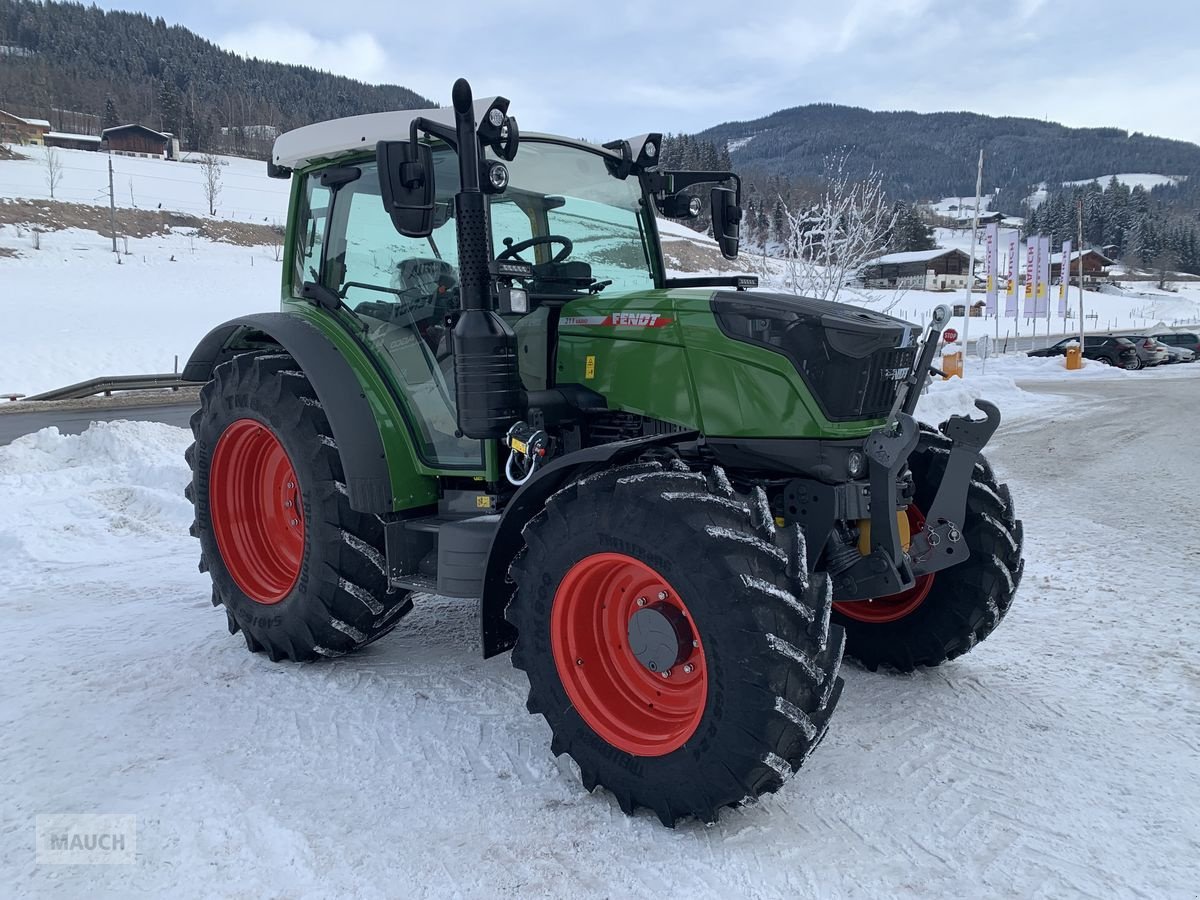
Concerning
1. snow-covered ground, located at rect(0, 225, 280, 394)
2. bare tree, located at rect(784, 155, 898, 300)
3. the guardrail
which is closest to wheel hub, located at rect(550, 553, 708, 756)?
the guardrail

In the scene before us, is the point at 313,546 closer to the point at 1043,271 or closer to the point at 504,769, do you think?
the point at 504,769

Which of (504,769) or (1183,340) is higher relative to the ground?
(1183,340)

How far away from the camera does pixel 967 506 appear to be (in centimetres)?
385

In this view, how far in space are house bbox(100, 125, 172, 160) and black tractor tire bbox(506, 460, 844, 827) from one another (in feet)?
351

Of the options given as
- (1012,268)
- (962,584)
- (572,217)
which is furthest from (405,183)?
(1012,268)

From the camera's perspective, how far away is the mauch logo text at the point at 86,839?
2.68m

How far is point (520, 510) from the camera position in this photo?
3.27 m

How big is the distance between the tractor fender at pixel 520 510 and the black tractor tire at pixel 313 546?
82 centimetres

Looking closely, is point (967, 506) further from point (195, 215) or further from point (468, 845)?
point (195, 215)

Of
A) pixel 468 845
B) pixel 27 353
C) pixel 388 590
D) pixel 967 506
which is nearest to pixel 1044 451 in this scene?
pixel 967 506

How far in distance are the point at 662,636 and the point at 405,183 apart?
1775 millimetres

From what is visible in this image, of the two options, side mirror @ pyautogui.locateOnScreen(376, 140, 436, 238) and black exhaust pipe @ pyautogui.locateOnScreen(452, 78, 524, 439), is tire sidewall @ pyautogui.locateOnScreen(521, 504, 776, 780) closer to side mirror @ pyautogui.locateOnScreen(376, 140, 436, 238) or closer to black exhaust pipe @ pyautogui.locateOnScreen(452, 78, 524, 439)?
black exhaust pipe @ pyautogui.locateOnScreen(452, 78, 524, 439)

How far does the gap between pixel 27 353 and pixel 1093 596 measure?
A: 28468 millimetres

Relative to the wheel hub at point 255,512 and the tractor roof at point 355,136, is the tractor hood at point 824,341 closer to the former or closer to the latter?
the tractor roof at point 355,136
